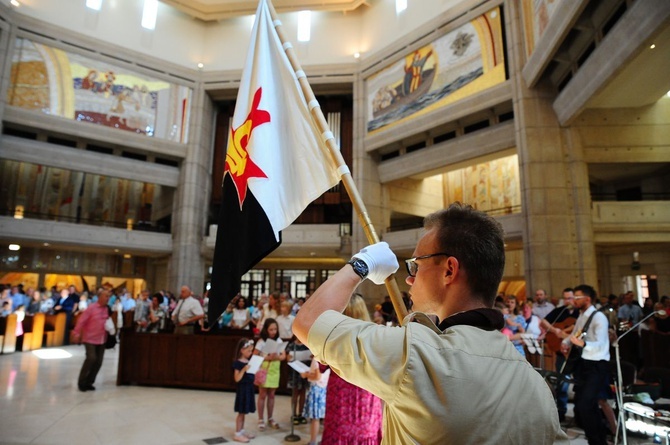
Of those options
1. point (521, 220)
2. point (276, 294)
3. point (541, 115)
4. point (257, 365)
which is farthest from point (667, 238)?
point (257, 365)

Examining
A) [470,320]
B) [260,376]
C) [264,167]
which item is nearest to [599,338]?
[260,376]

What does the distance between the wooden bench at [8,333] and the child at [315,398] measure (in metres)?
10.9

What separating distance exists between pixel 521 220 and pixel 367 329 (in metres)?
15.4

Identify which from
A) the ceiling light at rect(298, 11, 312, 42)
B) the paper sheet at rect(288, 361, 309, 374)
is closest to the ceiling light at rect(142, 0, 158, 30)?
the ceiling light at rect(298, 11, 312, 42)

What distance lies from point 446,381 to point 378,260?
1.95 ft

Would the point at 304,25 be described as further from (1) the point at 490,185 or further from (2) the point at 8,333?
(2) the point at 8,333

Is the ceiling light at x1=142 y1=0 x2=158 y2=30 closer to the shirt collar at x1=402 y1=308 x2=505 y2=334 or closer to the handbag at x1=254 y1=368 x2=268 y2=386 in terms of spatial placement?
the handbag at x1=254 y1=368 x2=268 y2=386

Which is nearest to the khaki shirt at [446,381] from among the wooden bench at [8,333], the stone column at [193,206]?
the wooden bench at [8,333]

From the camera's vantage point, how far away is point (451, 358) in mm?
1036

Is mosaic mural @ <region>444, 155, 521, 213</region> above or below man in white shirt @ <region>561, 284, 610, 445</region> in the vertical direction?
above

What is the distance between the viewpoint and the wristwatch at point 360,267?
1.40m

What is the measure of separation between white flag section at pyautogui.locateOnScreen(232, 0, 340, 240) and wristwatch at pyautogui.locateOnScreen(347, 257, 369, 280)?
3.88 feet

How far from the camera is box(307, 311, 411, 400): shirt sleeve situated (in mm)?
1040

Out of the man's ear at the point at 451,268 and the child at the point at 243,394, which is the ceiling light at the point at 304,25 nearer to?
the child at the point at 243,394
